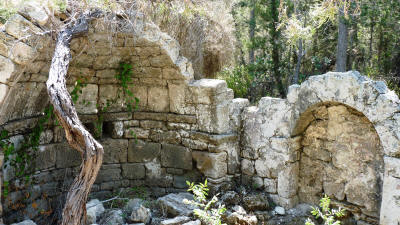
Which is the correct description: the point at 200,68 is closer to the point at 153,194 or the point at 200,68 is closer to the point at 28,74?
the point at 153,194

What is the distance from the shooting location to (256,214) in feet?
18.4

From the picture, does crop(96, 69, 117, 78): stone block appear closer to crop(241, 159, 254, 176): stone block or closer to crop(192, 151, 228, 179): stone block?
crop(192, 151, 228, 179): stone block

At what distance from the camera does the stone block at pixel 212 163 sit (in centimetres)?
603

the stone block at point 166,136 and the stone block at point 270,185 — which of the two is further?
the stone block at point 166,136

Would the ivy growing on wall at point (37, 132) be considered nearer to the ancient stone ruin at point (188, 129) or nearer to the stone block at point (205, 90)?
the ancient stone ruin at point (188, 129)

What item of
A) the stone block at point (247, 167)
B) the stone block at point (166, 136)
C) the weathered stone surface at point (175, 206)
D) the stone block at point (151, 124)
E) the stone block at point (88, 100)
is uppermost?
the stone block at point (88, 100)

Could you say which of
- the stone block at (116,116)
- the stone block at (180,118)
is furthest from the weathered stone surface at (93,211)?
the stone block at (180,118)

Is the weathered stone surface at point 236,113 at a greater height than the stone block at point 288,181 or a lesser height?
greater

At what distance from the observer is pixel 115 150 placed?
6.57m

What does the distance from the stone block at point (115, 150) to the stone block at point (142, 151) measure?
0.10 m

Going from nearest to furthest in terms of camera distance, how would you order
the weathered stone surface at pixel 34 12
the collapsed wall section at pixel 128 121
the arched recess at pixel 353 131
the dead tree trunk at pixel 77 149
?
the dead tree trunk at pixel 77 149 < the weathered stone surface at pixel 34 12 < the arched recess at pixel 353 131 < the collapsed wall section at pixel 128 121

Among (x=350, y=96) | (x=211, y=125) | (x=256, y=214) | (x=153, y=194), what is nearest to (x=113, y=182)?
(x=153, y=194)

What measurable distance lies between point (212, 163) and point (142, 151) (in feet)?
4.20

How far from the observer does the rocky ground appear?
532cm
